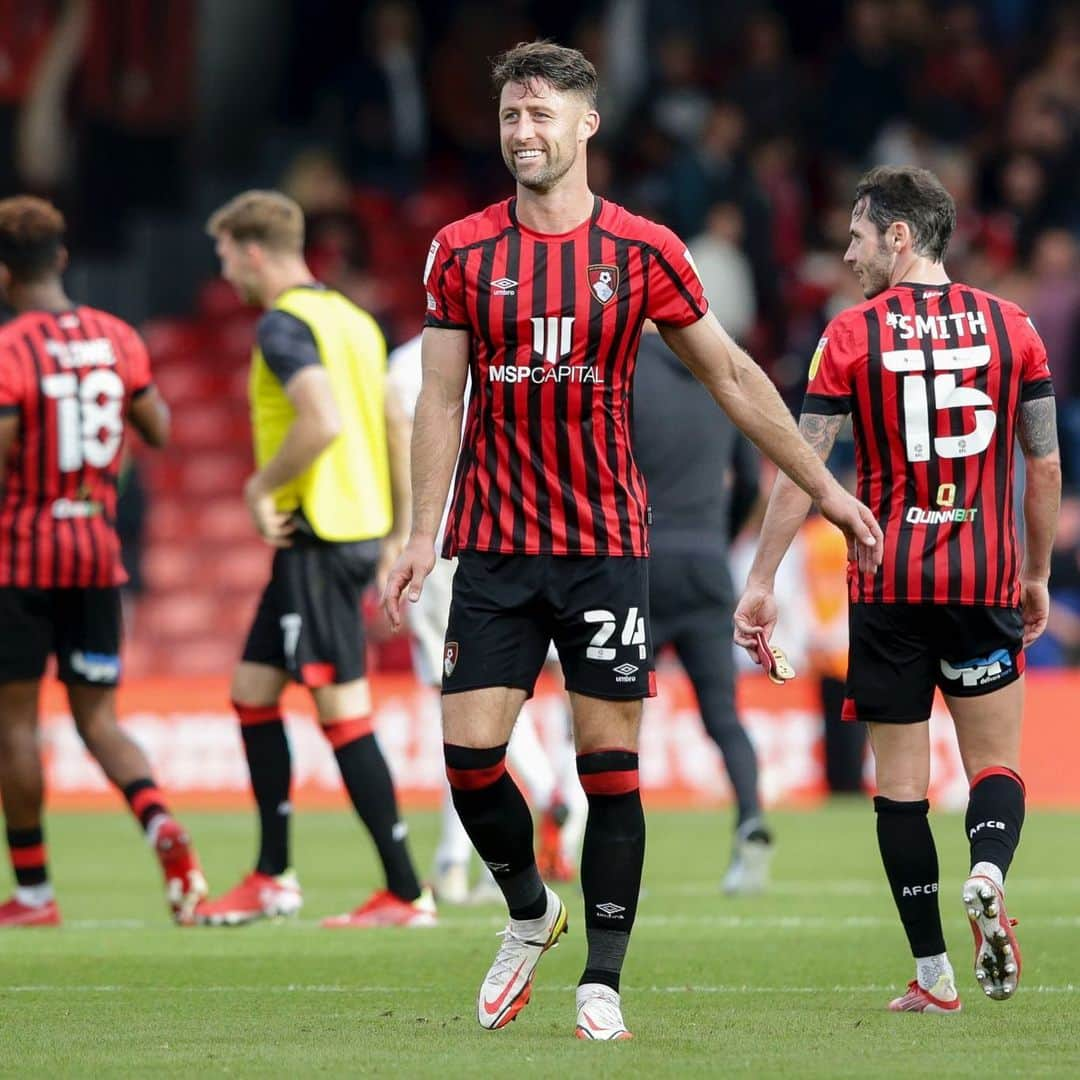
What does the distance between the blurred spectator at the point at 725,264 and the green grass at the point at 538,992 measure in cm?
760

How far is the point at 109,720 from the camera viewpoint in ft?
28.2

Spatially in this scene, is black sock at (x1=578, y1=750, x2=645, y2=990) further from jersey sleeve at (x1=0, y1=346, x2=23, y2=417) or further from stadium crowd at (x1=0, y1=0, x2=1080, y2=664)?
stadium crowd at (x1=0, y1=0, x2=1080, y2=664)

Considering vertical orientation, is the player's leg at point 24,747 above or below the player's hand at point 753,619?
below

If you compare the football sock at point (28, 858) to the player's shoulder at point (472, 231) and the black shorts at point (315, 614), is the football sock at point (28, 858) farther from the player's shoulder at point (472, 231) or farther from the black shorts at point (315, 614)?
the player's shoulder at point (472, 231)

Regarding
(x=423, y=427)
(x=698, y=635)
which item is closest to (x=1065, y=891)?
(x=698, y=635)

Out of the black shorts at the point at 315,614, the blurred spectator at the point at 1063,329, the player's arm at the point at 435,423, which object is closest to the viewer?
the player's arm at the point at 435,423

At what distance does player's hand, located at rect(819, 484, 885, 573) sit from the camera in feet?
19.2

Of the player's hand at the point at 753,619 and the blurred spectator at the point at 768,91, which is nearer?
the player's hand at the point at 753,619

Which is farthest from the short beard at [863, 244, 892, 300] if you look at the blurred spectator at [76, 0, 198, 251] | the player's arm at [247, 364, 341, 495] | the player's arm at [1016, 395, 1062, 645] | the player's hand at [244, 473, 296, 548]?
the blurred spectator at [76, 0, 198, 251]

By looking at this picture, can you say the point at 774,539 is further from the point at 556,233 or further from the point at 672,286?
the point at 556,233

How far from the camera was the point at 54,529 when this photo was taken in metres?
8.36

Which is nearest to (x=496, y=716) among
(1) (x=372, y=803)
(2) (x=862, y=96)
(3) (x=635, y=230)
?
(3) (x=635, y=230)

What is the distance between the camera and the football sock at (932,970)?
6.18 meters


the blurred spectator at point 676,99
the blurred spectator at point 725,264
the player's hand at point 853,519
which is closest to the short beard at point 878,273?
the player's hand at point 853,519
